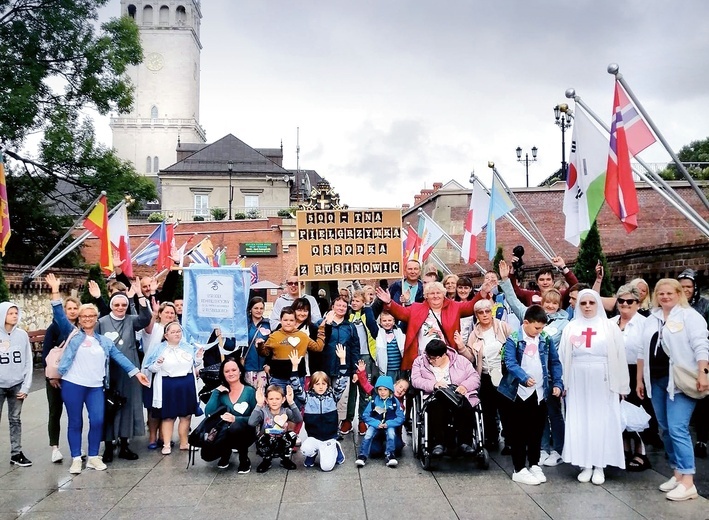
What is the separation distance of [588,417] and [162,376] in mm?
4645

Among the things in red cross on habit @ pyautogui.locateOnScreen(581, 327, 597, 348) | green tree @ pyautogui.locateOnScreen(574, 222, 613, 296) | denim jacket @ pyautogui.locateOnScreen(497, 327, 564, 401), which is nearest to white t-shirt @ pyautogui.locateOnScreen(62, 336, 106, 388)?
denim jacket @ pyautogui.locateOnScreen(497, 327, 564, 401)

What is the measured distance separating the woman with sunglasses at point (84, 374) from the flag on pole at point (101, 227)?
20.9 ft

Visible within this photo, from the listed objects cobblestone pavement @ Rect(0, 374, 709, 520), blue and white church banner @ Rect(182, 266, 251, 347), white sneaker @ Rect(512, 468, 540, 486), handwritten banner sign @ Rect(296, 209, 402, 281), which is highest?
handwritten banner sign @ Rect(296, 209, 402, 281)

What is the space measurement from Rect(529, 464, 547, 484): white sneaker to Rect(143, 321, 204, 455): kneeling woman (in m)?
3.85

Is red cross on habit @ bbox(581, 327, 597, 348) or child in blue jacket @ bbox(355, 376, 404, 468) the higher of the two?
red cross on habit @ bbox(581, 327, 597, 348)

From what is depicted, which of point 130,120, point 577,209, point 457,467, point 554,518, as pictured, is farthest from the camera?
point 130,120

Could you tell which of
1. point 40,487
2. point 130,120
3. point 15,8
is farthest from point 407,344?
point 130,120

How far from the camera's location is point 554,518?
5.19 metres

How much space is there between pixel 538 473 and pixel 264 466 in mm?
2753

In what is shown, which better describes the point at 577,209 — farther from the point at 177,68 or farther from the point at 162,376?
the point at 177,68

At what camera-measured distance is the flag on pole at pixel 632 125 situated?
23.7ft

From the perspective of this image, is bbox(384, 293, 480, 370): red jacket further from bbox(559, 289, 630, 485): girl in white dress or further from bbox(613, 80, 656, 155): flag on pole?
bbox(613, 80, 656, 155): flag on pole

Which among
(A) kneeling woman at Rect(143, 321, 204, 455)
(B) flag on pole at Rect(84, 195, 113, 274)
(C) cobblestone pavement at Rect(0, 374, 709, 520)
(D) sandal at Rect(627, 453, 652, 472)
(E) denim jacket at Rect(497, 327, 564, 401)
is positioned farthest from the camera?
(B) flag on pole at Rect(84, 195, 113, 274)

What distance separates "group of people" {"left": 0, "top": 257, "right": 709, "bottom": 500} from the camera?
6.11 meters
